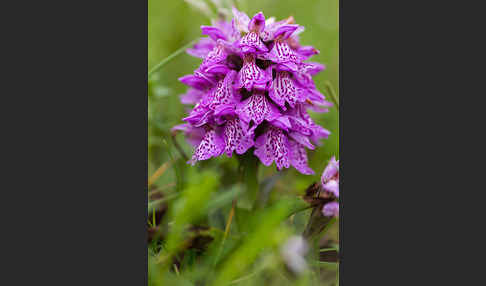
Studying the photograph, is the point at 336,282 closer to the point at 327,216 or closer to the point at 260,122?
the point at 327,216

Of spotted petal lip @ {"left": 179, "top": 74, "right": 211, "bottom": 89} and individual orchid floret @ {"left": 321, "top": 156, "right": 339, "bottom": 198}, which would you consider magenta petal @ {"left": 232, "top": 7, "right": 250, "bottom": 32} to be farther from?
individual orchid floret @ {"left": 321, "top": 156, "right": 339, "bottom": 198}

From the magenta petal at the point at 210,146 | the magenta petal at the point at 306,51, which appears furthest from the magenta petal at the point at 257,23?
the magenta petal at the point at 210,146

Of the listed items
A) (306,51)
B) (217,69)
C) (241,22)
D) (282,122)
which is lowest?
(282,122)

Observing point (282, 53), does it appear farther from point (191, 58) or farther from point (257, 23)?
point (191, 58)

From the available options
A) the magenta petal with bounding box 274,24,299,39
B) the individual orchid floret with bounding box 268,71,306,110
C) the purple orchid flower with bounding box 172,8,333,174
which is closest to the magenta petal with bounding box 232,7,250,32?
the purple orchid flower with bounding box 172,8,333,174

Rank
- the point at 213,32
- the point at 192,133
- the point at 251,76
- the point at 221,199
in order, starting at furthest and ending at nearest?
1. the point at 192,133
2. the point at 213,32
3. the point at 251,76
4. the point at 221,199

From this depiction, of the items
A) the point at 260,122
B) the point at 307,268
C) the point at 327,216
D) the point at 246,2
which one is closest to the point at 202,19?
the point at 246,2

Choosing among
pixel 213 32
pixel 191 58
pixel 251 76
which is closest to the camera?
pixel 251 76

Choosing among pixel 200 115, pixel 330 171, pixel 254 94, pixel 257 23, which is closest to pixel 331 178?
pixel 330 171
